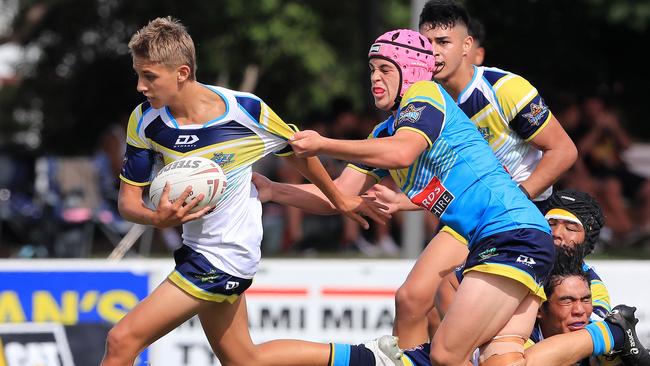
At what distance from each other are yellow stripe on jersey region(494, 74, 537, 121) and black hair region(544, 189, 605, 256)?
0.60 m

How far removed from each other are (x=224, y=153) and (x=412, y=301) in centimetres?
128

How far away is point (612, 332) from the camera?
222 inches

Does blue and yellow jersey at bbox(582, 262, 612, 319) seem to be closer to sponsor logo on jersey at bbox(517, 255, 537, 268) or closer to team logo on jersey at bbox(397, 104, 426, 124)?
sponsor logo on jersey at bbox(517, 255, 537, 268)

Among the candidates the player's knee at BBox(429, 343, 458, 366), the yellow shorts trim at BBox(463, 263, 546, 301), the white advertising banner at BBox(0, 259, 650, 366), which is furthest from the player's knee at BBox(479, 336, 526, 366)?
the white advertising banner at BBox(0, 259, 650, 366)

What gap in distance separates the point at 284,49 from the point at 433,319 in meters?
12.4

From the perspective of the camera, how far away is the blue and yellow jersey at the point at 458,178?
5.10 m

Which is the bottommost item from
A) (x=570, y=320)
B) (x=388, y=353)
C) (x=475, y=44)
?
(x=388, y=353)

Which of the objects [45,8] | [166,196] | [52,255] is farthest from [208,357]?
[45,8]

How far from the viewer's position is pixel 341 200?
19.1 feet

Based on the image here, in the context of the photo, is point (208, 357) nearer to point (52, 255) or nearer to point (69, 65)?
point (52, 255)

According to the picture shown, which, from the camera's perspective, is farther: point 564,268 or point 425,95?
point 564,268

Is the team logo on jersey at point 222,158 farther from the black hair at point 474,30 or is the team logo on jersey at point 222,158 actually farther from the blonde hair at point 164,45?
the black hair at point 474,30

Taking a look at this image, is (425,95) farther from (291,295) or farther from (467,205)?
(291,295)

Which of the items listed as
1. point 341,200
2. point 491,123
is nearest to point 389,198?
point 341,200
